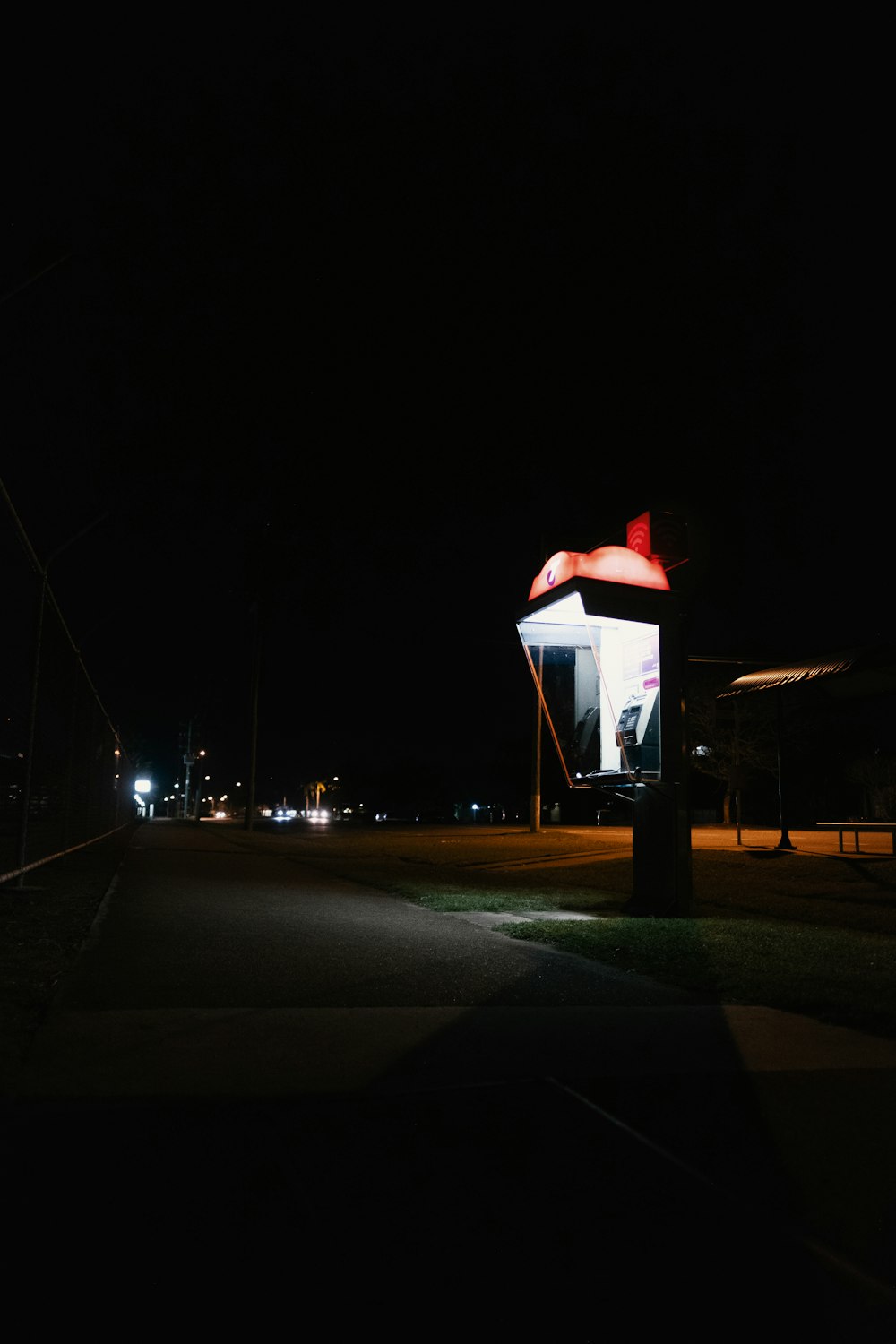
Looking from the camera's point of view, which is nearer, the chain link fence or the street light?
the chain link fence

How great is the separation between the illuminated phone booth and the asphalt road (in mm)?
4203

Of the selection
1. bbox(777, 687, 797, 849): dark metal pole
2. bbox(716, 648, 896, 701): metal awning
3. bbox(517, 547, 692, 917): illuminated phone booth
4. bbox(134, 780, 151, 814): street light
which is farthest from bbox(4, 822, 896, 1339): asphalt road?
bbox(134, 780, 151, 814): street light

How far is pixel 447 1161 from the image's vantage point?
3395 millimetres

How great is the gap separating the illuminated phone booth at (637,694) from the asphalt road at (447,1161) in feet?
13.8

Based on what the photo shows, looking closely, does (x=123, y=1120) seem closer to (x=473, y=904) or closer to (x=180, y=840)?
(x=473, y=904)

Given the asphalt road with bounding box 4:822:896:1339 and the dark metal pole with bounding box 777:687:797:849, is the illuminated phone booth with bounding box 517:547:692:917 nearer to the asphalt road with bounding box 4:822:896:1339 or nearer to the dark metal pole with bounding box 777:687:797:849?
the asphalt road with bounding box 4:822:896:1339

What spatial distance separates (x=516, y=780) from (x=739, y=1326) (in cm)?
8668

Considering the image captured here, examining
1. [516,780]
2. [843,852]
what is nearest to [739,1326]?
[843,852]

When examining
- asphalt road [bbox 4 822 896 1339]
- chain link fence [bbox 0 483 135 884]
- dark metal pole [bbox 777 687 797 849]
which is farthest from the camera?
dark metal pole [bbox 777 687 797 849]

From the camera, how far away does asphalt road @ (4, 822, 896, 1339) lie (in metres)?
2.57

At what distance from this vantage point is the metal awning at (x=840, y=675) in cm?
1550

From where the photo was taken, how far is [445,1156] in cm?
344

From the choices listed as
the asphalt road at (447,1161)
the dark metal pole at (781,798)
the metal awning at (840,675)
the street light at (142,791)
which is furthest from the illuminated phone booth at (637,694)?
the street light at (142,791)

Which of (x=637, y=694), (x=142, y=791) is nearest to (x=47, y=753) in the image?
(x=637, y=694)
